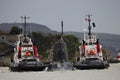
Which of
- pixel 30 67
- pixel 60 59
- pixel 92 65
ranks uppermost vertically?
pixel 60 59

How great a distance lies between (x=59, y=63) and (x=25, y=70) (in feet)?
17.5

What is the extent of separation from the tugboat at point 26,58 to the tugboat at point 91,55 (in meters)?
6.33

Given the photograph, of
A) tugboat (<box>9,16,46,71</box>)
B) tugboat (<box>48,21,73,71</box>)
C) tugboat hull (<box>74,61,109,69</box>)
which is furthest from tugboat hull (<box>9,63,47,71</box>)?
tugboat hull (<box>74,61,109,69</box>)

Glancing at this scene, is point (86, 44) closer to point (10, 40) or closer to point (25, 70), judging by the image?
point (25, 70)

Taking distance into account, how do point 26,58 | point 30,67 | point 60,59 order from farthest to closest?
point 26,58
point 60,59
point 30,67

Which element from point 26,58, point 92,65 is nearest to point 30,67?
point 26,58

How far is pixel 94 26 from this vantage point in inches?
3452

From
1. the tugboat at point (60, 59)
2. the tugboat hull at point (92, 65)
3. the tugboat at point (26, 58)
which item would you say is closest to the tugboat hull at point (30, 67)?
the tugboat at point (26, 58)

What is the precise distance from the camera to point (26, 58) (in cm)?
8362

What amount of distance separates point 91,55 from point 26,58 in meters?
10.3

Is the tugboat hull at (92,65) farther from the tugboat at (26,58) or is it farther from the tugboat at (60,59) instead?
the tugboat at (26,58)

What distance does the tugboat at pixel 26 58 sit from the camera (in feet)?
262

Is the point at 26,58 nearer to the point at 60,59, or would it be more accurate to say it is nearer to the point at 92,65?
the point at 60,59

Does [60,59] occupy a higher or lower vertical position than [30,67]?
higher
